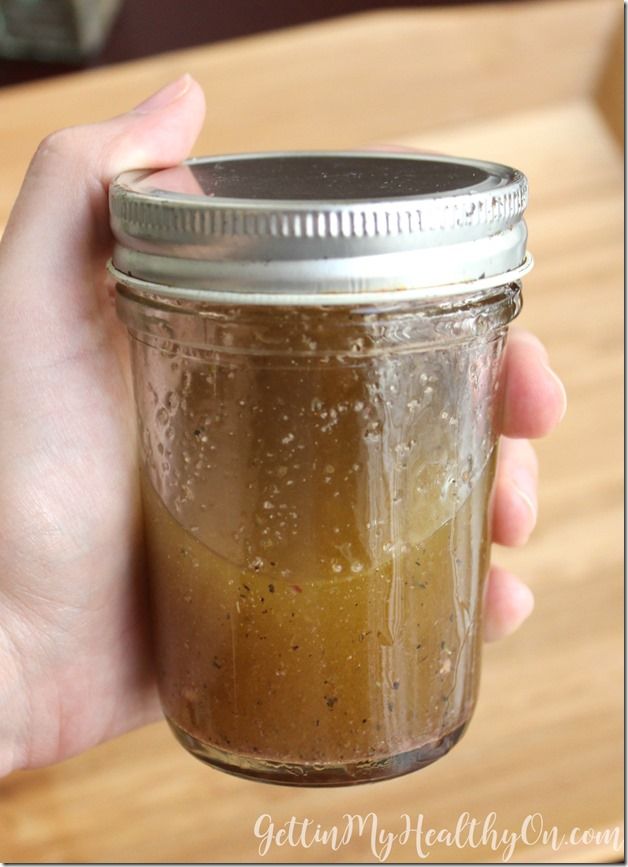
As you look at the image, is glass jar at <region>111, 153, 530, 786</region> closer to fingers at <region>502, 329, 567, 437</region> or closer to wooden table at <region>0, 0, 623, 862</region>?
fingers at <region>502, 329, 567, 437</region>

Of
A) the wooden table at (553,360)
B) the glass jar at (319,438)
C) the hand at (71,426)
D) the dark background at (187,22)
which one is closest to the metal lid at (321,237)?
the glass jar at (319,438)

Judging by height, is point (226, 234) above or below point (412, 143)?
above

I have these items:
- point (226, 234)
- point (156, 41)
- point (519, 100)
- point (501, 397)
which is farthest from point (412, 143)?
point (226, 234)

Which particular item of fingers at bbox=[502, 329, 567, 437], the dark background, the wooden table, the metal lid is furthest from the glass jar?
the dark background

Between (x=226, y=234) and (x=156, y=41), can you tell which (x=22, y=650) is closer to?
(x=226, y=234)

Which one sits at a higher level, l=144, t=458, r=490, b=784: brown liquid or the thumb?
the thumb

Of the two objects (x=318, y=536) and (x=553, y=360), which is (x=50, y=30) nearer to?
(x=553, y=360)
